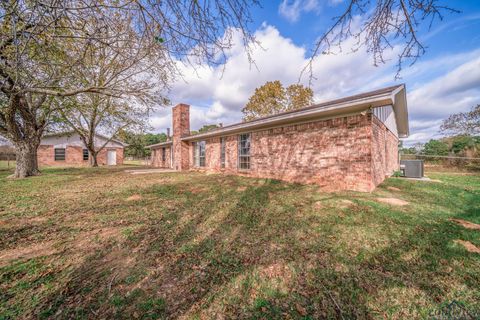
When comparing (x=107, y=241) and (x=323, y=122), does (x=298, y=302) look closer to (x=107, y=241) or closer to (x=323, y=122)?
(x=107, y=241)

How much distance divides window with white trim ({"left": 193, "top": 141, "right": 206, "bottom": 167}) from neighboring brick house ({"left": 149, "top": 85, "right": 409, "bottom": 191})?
0.87 meters

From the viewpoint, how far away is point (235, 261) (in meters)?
2.32

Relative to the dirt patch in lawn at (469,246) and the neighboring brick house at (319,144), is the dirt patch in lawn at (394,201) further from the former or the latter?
the dirt patch in lawn at (469,246)

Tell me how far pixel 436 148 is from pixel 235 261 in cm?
2579

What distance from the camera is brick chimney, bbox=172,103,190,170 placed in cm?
1350

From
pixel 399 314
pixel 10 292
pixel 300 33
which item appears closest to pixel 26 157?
pixel 10 292

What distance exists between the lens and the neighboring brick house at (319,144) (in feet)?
18.5

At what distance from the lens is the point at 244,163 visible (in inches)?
380

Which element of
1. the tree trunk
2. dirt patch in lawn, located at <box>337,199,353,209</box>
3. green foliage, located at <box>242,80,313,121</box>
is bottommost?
dirt patch in lawn, located at <box>337,199,353,209</box>

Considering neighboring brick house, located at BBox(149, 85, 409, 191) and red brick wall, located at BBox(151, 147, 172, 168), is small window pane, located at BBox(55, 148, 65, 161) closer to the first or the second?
red brick wall, located at BBox(151, 147, 172, 168)

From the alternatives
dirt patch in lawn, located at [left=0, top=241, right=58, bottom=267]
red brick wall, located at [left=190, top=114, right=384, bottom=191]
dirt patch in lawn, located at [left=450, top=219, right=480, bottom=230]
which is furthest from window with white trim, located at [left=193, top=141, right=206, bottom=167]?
dirt patch in lawn, located at [left=450, top=219, right=480, bottom=230]

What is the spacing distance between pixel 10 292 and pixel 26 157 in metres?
11.6

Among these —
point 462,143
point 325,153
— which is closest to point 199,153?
point 325,153

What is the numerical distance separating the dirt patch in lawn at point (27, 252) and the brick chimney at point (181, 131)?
11140 mm
